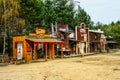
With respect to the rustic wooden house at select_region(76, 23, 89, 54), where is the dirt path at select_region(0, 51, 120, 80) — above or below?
below

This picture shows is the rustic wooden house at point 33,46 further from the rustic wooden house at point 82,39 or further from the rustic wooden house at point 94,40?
the rustic wooden house at point 94,40

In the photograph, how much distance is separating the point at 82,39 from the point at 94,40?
968 centimetres

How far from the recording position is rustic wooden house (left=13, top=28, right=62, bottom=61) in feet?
132

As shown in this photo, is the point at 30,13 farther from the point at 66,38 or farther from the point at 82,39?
the point at 82,39

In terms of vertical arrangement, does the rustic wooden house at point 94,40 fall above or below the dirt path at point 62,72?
above

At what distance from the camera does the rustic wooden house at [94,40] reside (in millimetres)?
71488

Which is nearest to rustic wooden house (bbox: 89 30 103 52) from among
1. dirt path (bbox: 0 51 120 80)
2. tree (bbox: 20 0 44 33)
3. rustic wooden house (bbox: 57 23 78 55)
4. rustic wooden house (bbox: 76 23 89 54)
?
rustic wooden house (bbox: 76 23 89 54)

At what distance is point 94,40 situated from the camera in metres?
73.2

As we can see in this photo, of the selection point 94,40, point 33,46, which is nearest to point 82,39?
point 94,40

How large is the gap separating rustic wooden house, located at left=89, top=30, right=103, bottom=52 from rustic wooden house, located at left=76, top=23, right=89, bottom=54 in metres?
3.93

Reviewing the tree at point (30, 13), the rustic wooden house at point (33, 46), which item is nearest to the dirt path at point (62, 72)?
the rustic wooden house at point (33, 46)

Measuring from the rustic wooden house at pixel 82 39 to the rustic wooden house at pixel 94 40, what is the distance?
3.93m

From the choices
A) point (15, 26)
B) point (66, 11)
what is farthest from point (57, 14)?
point (15, 26)

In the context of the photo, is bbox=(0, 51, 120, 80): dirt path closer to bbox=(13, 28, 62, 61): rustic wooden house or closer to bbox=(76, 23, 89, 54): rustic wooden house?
bbox=(13, 28, 62, 61): rustic wooden house
